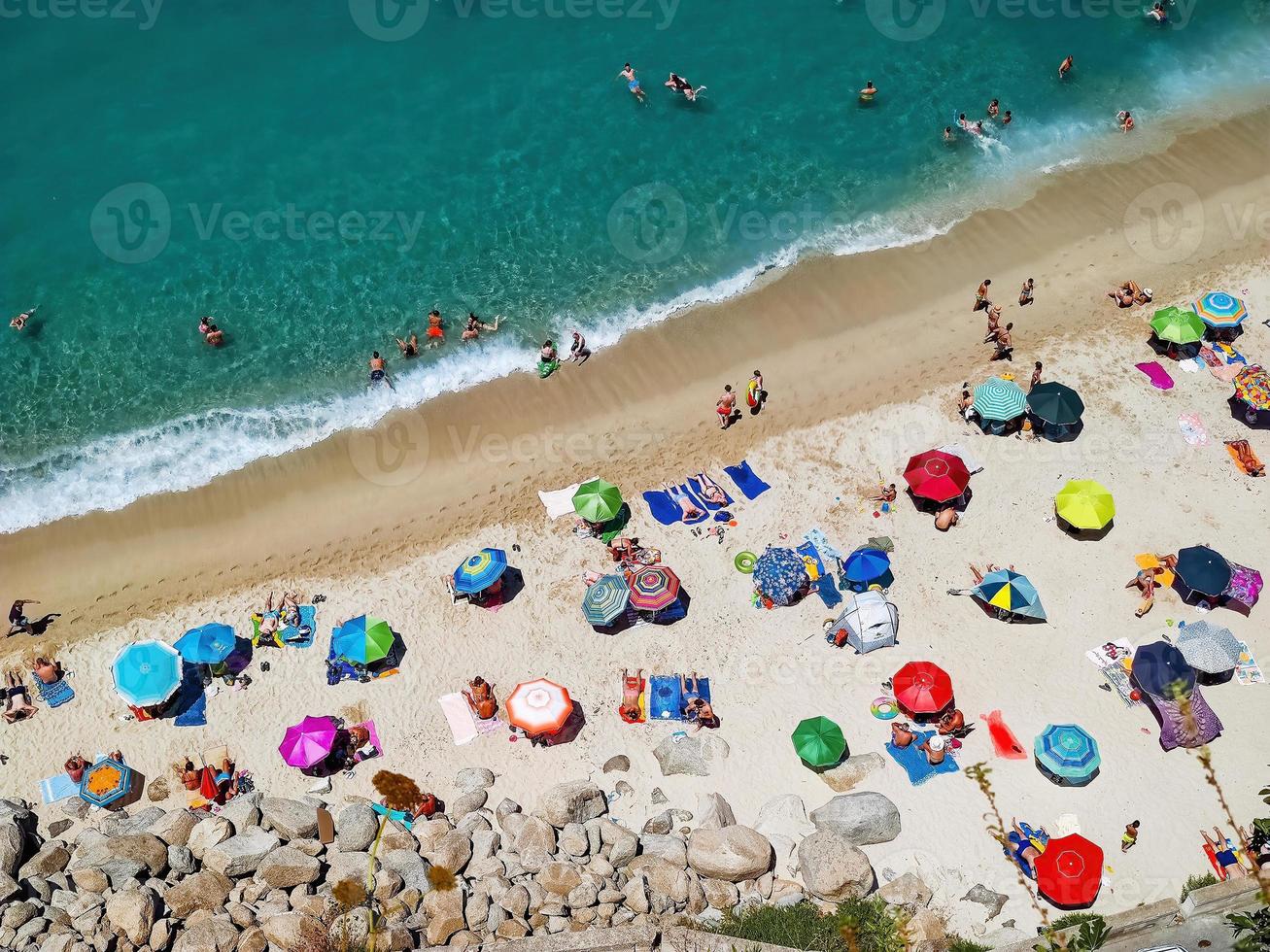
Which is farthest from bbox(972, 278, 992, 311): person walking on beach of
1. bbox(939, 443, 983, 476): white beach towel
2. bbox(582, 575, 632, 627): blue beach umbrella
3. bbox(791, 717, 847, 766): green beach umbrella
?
bbox(791, 717, 847, 766): green beach umbrella

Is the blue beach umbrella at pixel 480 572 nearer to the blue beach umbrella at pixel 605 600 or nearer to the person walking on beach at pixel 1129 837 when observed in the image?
the blue beach umbrella at pixel 605 600

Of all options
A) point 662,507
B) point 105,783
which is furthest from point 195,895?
point 662,507

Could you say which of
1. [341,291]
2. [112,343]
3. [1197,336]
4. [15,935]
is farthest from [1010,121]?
[15,935]

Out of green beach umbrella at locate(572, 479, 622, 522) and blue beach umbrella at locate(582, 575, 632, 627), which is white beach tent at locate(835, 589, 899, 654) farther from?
green beach umbrella at locate(572, 479, 622, 522)

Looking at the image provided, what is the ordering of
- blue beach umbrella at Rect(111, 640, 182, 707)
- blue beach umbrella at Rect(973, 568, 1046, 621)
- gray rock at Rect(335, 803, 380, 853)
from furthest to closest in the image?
blue beach umbrella at Rect(973, 568, 1046, 621)
blue beach umbrella at Rect(111, 640, 182, 707)
gray rock at Rect(335, 803, 380, 853)

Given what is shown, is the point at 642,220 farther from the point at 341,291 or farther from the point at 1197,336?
the point at 1197,336
